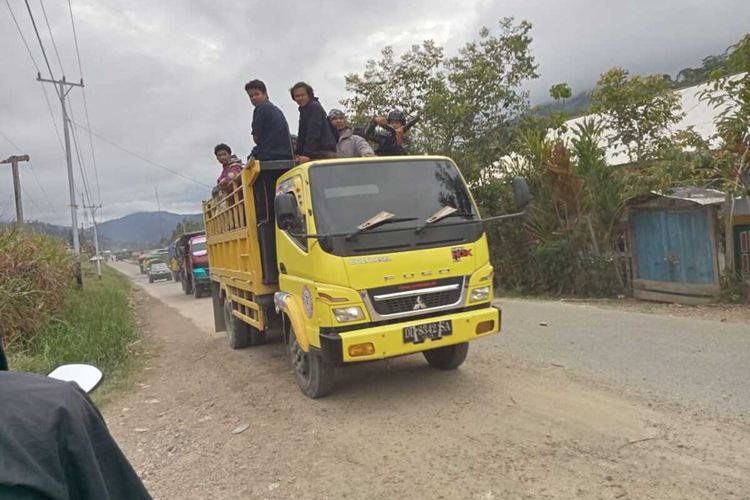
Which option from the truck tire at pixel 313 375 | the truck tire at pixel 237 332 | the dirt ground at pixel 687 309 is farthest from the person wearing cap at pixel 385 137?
the dirt ground at pixel 687 309

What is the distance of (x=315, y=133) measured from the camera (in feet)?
20.3

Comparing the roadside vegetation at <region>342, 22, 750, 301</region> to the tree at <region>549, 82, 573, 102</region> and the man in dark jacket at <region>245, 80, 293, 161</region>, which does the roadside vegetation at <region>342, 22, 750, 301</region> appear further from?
the man in dark jacket at <region>245, 80, 293, 161</region>

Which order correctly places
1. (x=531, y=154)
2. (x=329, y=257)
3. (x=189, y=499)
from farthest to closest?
(x=531, y=154) → (x=329, y=257) → (x=189, y=499)

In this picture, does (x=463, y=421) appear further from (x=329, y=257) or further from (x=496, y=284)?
(x=496, y=284)

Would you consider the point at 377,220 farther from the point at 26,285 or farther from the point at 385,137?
the point at 26,285

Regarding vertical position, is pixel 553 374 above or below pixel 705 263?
below

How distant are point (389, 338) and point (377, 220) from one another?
1029 millimetres

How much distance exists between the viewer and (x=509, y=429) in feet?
13.9

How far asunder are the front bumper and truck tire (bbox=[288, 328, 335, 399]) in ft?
1.68

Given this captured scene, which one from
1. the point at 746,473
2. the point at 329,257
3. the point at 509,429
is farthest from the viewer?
the point at 329,257

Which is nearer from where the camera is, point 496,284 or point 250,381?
point 250,381

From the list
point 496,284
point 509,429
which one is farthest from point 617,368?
point 496,284

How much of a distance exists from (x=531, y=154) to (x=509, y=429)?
7916 mm

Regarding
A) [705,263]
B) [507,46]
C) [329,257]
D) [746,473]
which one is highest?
[507,46]
